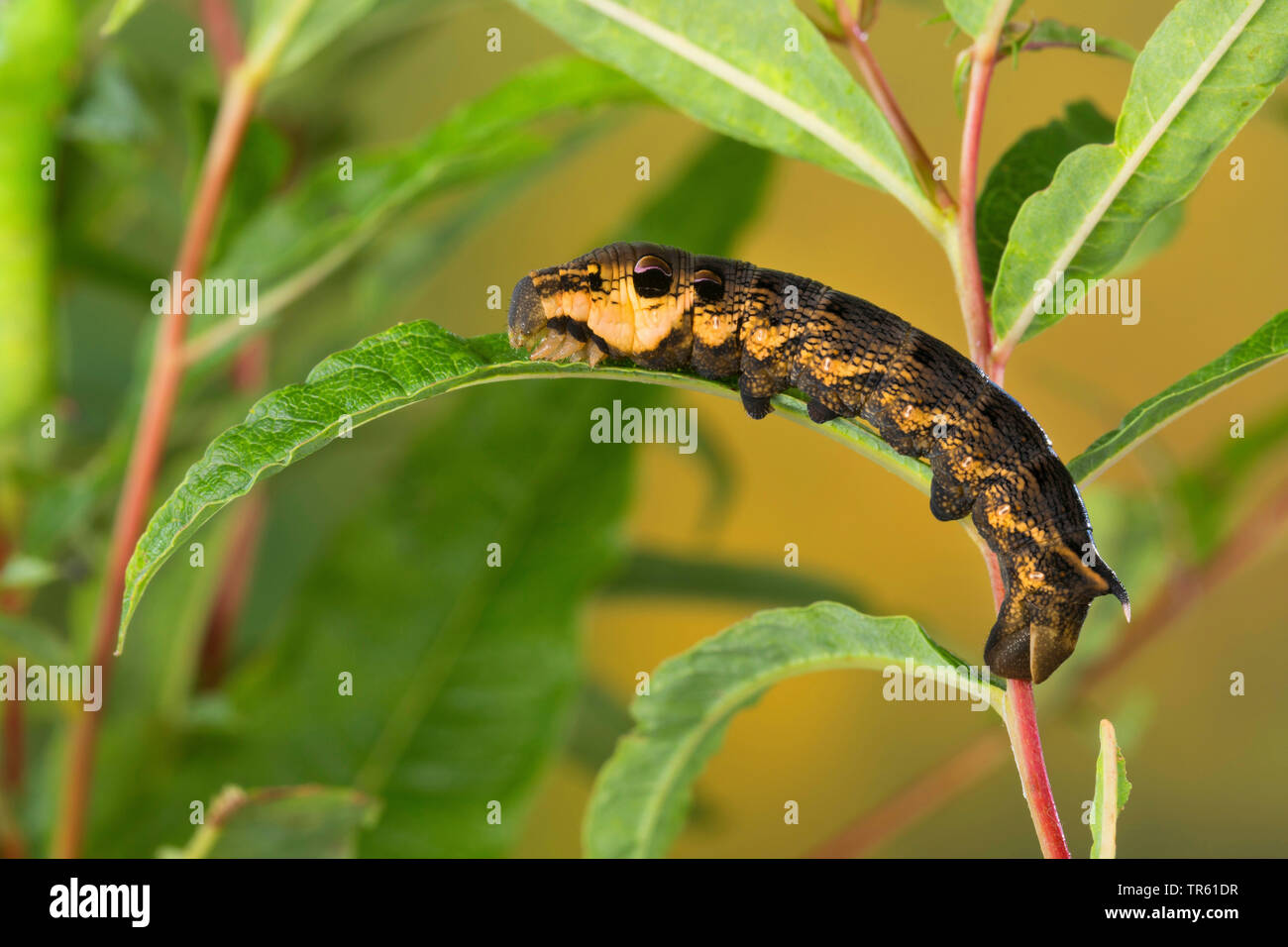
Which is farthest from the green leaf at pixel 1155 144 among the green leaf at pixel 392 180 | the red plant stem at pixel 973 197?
the green leaf at pixel 392 180

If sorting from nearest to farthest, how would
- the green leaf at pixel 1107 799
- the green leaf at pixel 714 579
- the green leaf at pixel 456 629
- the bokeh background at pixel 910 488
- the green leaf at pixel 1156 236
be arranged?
the green leaf at pixel 1107 799
the green leaf at pixel 1156 236
the green leaf at pixel 456 629
the green leaf at pixel 714 579
the bokeh background at pixel 910 488

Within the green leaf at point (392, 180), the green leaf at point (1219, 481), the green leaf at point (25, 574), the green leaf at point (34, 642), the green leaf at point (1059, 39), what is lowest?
the green leaf at point (34, 642)

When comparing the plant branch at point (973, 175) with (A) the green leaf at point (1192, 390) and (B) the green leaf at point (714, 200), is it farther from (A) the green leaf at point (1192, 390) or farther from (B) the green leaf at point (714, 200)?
(B) the green leaf at point (714, 200)

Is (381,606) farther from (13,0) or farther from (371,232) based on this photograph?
(13,0)

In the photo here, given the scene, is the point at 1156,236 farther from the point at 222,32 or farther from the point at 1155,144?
the point at 222,32

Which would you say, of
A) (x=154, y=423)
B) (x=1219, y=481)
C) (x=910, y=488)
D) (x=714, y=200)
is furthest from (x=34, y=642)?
(x=910, y=488)

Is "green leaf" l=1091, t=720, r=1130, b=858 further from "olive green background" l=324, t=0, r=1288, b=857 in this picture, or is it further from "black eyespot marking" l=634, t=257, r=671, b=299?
"olive green background" l=324, t=0, r=1288, b=857

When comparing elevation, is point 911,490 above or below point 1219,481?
above
